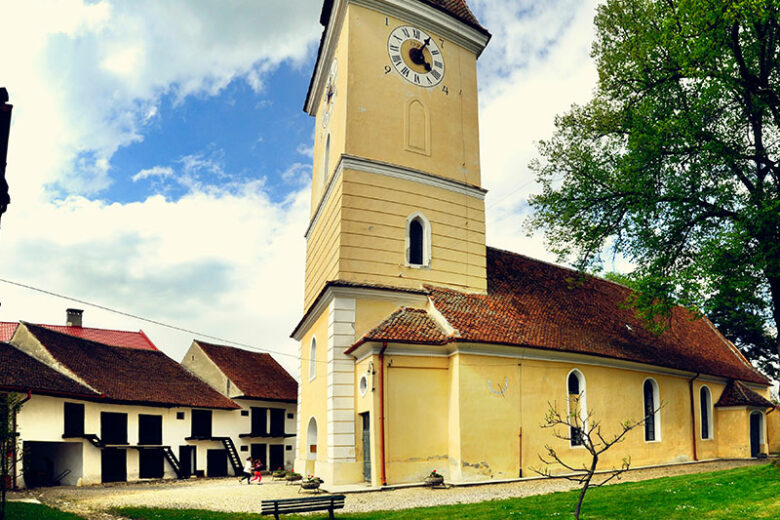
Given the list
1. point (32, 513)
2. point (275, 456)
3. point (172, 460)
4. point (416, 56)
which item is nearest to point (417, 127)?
point (416, 56)

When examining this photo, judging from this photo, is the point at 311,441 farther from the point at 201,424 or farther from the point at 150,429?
the point at 201,424

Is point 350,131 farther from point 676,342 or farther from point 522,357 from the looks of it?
point 676,342

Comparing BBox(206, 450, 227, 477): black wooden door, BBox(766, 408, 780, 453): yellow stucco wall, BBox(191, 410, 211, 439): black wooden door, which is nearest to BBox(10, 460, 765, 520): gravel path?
BBox(766, 408, 780, 453): yellow stucco wall

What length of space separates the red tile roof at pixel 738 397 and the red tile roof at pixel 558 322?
506mm

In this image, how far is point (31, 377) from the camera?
26.2 m

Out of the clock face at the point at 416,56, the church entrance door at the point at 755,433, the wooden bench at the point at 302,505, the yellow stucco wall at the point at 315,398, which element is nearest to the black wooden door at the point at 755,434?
the church entrance door at the point at 755,433

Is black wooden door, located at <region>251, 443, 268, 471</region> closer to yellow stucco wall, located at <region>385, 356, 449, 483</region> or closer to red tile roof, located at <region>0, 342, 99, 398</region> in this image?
red tile roof, located at <region>0, 342, 99, 398</region>

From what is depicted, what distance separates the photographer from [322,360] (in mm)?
21969

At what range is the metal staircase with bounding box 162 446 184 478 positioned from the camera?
102 feet

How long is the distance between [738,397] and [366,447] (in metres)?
17.7

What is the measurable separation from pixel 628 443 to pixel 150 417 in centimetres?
2149

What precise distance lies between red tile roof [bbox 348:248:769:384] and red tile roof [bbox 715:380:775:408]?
506 mm

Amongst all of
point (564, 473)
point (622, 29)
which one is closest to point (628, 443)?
point (564, 473)

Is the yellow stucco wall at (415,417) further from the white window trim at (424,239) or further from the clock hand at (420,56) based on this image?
the clock hand at (420,56)
